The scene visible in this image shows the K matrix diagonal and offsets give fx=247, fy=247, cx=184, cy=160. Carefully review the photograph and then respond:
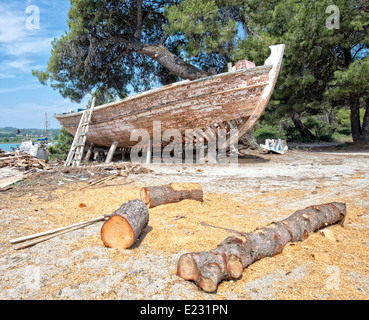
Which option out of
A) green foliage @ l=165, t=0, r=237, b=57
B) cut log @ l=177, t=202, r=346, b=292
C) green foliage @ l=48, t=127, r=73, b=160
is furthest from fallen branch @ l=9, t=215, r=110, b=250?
green foliage @ l=48, t=127, r=73, b=160

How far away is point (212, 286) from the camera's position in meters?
1.74

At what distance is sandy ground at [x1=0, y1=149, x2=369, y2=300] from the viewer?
178cm

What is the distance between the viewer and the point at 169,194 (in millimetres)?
3934

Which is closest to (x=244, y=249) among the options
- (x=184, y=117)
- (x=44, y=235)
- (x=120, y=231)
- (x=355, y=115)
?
(x=120, y=231)

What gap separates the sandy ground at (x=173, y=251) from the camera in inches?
70.1

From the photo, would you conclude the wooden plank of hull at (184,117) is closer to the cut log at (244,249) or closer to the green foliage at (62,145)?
the cut log at (244,249)

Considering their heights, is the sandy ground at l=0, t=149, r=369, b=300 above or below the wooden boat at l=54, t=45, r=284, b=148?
below

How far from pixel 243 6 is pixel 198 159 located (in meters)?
7.14

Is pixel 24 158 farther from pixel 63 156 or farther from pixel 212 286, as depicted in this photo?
pixel 212 286

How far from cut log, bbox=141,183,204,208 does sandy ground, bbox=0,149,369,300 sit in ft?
0.40

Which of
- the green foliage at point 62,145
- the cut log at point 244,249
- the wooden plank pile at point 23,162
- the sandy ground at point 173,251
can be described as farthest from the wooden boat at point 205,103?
the green foliage at point 62,145

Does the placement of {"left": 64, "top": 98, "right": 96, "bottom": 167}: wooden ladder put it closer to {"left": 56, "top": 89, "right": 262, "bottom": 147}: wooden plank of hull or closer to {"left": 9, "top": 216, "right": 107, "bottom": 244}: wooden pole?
{"left": 56, "top": 89, "right": 262, "bottom": 147}: wooden plank of hull

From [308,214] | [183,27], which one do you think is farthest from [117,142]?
[308,214]

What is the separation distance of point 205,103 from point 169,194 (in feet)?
12.3
